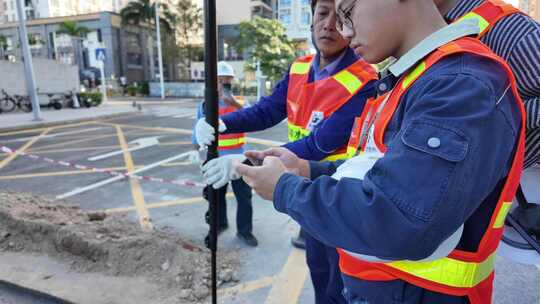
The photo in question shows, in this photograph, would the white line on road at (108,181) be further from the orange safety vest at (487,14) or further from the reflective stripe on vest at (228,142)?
the orange safety vest at (487,14)

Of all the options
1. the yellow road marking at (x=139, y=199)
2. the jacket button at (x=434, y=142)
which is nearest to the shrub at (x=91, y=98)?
the yellow road marking at (x=139, y=199)

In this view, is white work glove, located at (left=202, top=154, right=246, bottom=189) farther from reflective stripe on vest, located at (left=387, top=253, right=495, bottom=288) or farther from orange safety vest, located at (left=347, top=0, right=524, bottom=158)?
reflective stripe on vest, located at (left=387, top=253, right=495, bottom=288)

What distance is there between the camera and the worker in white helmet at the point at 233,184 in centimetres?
352

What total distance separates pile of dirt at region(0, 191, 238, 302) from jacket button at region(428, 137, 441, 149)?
219cm

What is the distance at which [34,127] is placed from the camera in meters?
11.5

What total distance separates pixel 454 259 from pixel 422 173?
35 cm

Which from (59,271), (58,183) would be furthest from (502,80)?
(58,183)

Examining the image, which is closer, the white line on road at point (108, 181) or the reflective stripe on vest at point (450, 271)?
the reflective stripe on vest at point (450, 271)

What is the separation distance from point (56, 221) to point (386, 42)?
144 inches

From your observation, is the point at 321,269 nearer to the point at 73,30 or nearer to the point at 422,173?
the point at 422,173

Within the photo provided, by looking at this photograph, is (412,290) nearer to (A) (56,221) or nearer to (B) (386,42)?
(B) (386,42)

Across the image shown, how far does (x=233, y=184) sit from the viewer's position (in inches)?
141

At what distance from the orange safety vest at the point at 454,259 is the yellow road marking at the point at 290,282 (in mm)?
1611

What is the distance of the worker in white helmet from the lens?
3521 mm
